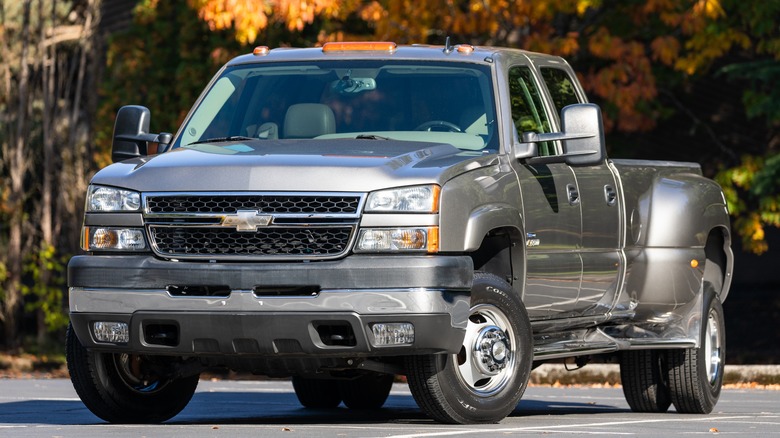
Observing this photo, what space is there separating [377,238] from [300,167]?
1.73 ft

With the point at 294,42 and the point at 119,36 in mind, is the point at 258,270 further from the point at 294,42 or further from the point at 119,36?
the point at 119,36

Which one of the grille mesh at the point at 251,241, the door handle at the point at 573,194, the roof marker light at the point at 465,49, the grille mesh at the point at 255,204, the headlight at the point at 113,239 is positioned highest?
the roof marker light at the point at 465,49

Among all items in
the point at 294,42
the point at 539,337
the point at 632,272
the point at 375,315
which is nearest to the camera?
the point at 375,315

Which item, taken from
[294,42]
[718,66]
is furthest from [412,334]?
[718,66]

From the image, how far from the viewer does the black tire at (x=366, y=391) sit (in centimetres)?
1125

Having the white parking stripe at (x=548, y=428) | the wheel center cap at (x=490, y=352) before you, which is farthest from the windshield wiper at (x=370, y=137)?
the white parking stripe at (x=548, y=428)

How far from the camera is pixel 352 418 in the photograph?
10.3 meters

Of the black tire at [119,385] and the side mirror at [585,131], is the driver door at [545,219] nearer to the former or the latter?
the side mirror at [585,131]

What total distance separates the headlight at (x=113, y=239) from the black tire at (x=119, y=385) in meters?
0.65

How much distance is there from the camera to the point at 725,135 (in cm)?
2280

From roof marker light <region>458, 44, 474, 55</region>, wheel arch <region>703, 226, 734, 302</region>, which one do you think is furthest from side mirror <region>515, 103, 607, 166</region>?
wheel arch <region>703, 226, 734, 302</region>

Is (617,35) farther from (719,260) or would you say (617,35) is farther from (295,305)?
(295,305)

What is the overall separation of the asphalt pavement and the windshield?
1568mm

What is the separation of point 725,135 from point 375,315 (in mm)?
15512
